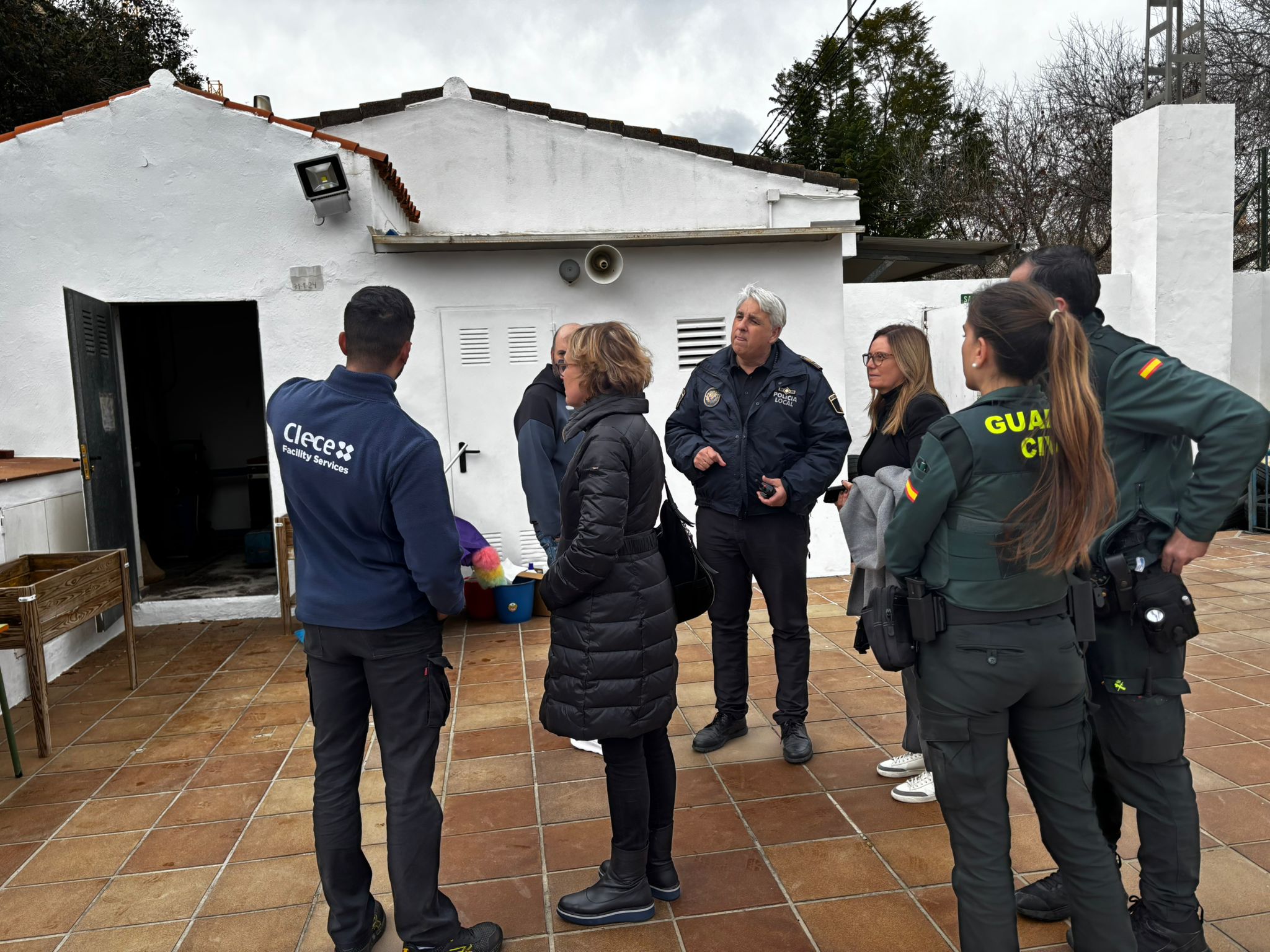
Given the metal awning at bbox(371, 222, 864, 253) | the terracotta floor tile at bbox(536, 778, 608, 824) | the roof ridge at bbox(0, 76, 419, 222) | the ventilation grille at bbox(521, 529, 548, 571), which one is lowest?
the terracotta floor tile at bbox(536, 778, 608, 824)

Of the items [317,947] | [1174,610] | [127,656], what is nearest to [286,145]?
[127,656]

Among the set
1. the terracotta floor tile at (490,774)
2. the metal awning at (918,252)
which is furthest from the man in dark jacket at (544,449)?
the metal awning at (918,252)

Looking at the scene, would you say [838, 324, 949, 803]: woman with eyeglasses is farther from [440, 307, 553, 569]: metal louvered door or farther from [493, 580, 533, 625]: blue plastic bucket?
[440, 307, 553, 569]: metal louvered door

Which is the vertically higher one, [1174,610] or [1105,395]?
[1105,395]

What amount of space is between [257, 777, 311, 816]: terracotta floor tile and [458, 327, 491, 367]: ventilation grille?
3.80 metres

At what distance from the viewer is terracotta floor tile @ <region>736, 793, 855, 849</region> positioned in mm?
3217

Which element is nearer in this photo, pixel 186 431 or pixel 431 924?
pixel 431 924

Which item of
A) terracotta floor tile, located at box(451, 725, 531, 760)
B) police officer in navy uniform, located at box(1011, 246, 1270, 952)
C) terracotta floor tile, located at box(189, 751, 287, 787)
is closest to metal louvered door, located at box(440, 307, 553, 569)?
terracotta floor tile, located at box(451, 725, 531, 760)

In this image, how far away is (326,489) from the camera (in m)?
2.36

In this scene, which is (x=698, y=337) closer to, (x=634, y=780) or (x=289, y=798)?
(x=289, y=798)

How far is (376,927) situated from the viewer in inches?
106

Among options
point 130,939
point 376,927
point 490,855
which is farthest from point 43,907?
point 490,855

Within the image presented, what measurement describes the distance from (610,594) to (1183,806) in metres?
1.66

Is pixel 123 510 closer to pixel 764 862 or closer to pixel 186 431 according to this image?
pixel 186 431
